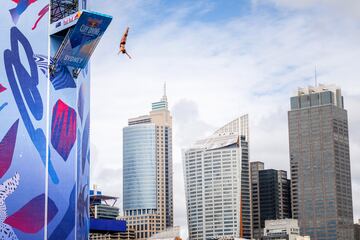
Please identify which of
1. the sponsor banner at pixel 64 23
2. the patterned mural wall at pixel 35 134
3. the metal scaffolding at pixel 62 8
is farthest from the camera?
the metal scaffolding at pixel 62 8

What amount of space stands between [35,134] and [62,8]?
1088 cm

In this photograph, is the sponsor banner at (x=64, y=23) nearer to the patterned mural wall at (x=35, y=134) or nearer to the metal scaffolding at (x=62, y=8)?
the patterned mural wall at (x=35, y=134)

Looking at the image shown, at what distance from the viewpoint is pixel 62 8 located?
2616 inches

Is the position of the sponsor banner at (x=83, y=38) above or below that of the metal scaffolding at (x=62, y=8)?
below

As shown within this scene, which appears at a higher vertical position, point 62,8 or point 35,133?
point 62,8

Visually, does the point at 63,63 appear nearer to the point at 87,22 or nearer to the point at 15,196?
the point at 87,22

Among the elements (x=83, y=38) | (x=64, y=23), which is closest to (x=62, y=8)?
(x=64, y=23)

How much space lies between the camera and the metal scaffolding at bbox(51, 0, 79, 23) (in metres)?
65.6

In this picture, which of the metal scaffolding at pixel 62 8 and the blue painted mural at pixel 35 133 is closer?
the blue painted mural at pixel 35 133

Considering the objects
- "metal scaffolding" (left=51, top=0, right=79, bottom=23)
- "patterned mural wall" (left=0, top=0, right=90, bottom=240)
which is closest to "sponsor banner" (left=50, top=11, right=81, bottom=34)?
"patterned mural wall" (left=0, top=0, right=90, bottom=240)

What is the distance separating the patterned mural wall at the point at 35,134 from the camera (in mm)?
60156

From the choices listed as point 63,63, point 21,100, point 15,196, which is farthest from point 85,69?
point 15,196

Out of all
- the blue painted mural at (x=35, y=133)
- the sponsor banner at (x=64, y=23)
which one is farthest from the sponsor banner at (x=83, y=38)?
the blue painted mural at (x=35, y=133)

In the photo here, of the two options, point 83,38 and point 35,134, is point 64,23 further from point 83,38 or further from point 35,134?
point 35,134
